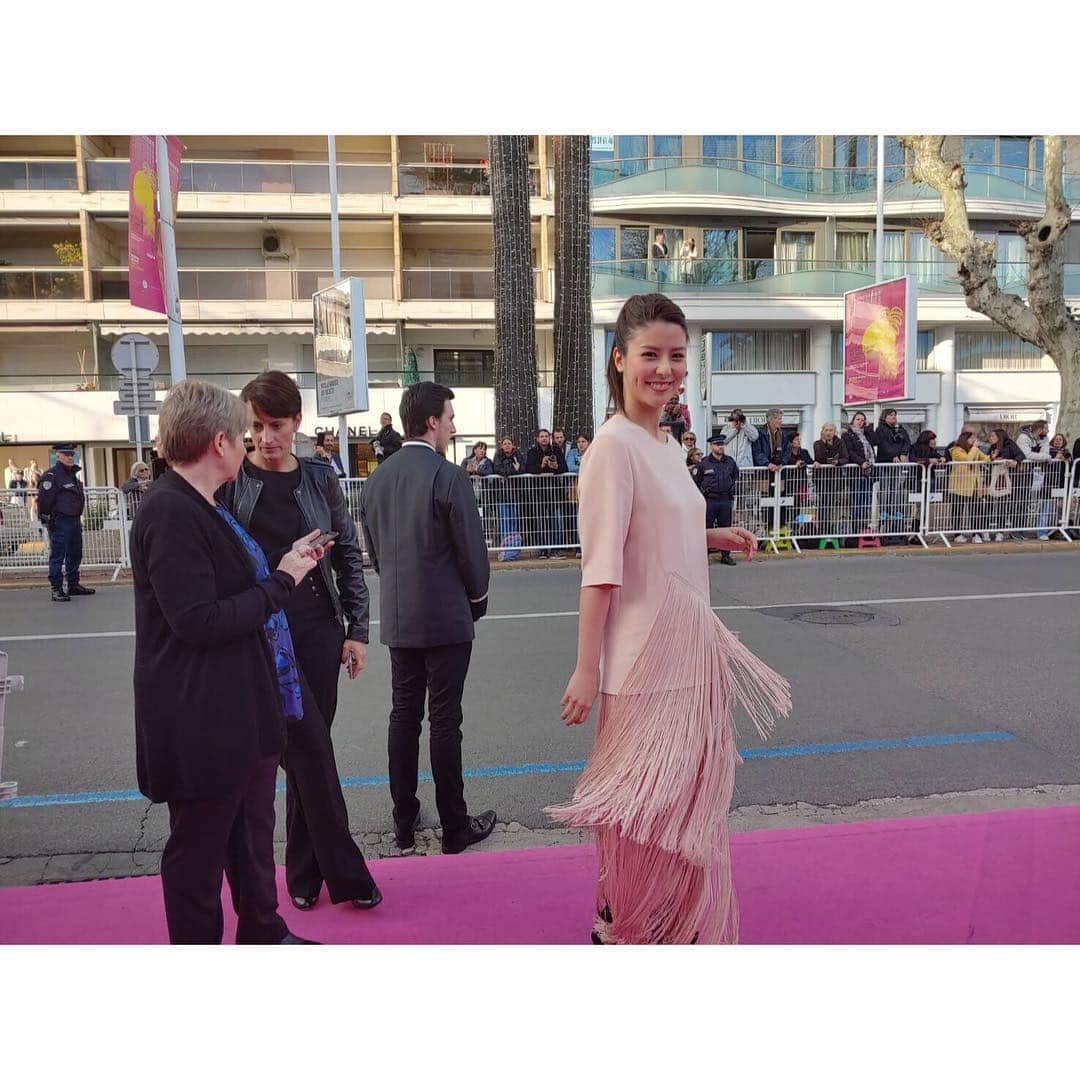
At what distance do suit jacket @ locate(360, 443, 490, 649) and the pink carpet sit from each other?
91 cm

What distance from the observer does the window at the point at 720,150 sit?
2217 centimetres

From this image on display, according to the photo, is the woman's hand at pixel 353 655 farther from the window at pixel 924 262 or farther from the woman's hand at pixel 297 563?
the window at pixel 924 262

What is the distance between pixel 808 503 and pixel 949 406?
60.3 feet

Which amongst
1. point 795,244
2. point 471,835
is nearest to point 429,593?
point 471,835

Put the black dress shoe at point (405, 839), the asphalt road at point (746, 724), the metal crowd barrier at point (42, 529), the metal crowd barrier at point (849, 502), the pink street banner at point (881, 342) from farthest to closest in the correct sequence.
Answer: the pink street banner at point (881, 342)
the metal crowd barrier at point (849, 502)
the metal crowd barrier at point (42, 529)
the asphalt road at point (746, 724)
the black dress shoe at point (405, 839)

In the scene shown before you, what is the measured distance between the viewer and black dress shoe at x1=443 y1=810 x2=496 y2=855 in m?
3.64

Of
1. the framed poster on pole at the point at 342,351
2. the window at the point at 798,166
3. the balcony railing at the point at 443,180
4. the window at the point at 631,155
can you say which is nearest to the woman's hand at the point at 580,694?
the framed poster on pole at the point at 342,351

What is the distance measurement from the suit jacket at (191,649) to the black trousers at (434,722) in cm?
130

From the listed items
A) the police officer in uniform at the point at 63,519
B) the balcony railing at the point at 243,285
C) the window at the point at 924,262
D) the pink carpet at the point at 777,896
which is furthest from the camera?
the balcony railing at the point at 243,285

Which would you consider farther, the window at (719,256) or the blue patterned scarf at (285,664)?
the window at (719,256)

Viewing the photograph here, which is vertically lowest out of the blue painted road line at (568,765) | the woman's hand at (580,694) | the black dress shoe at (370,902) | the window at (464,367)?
the blue painted road line at (568,765)

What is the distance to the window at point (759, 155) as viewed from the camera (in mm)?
20703

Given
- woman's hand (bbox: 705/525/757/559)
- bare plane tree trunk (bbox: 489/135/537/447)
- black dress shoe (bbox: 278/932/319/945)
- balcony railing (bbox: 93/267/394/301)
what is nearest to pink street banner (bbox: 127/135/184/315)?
bare plane tree trunk (bbox: 489/135/537/447)

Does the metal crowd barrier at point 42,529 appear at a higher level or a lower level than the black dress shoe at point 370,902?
higher
